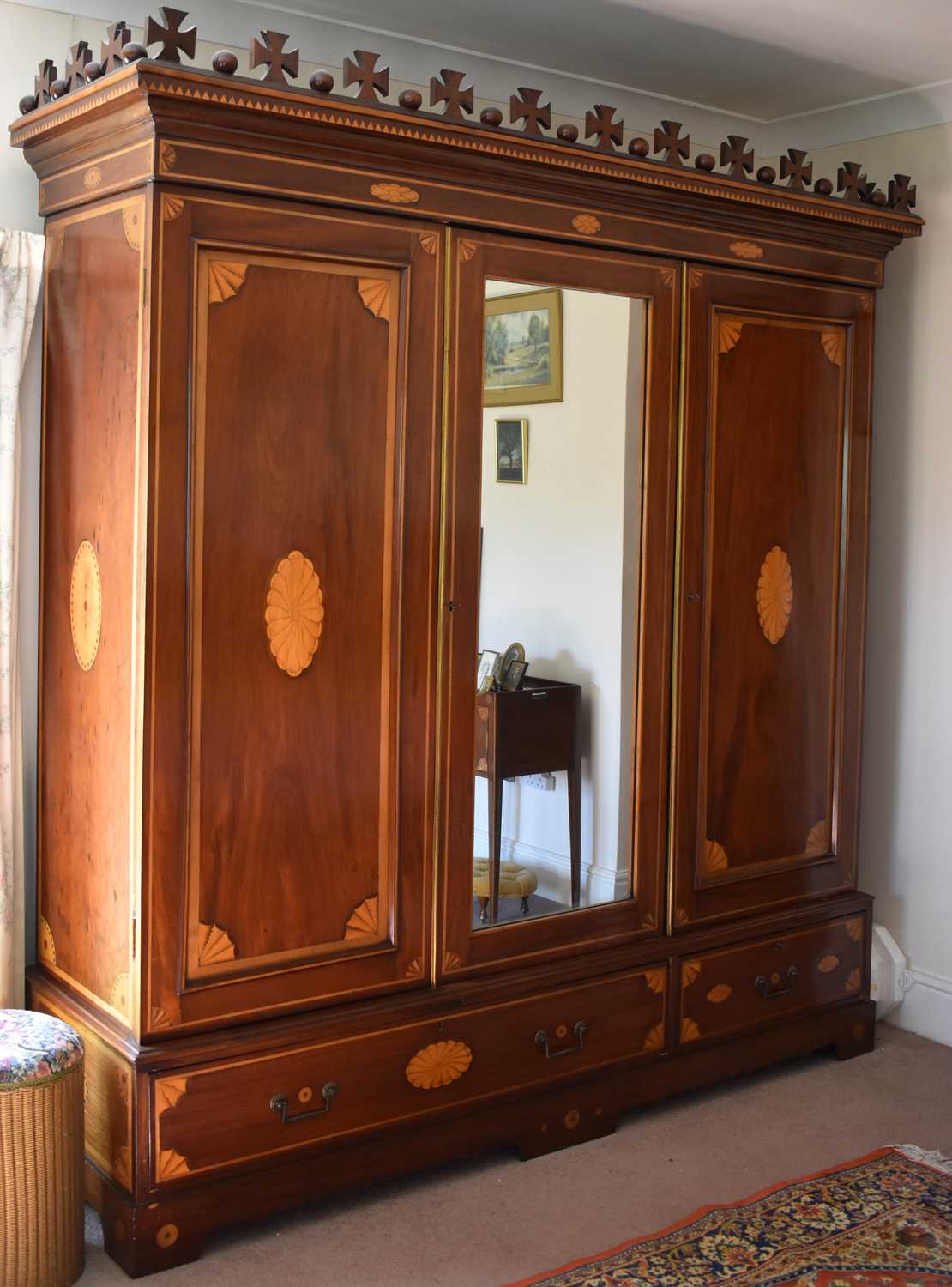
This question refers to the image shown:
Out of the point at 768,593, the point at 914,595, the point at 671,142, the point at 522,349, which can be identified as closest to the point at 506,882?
the point at 768,593

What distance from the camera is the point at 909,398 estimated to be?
3680mm

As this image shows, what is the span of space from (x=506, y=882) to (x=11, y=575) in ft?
3.88

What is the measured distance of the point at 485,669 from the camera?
9.32ft

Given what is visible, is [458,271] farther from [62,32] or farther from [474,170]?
[62,32]

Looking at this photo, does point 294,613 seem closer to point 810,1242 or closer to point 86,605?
point 86,605

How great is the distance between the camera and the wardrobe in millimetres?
2439

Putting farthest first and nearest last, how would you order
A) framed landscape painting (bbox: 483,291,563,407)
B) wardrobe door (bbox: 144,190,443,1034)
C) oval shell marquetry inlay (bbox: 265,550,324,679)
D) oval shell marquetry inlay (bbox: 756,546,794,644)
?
oval shell marquetry inlay (bbox: 756,546,794,644) → framed landscape painting (bbox: 483,291,563,407) → oval shell marquetry inlay (bbox: 265,550,324,679) → wardrobe door (bbox: 144,190,443,1034)

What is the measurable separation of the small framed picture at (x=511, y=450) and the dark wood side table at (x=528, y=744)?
43cm

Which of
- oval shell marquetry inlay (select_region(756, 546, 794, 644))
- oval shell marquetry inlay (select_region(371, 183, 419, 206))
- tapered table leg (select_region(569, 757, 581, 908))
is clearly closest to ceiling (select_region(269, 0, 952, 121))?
oval shell marquetry inlay (select_region(371, 183, 419, 206))

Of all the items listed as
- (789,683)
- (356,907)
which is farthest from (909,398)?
(356,907)

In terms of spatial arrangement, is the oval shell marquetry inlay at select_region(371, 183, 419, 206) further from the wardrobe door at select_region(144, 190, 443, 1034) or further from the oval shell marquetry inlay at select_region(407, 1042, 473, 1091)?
the oval shell marquetry inlay at select_region(407, 1042, 473, 1091)

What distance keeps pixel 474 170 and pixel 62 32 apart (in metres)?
0.90

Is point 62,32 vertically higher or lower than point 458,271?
higher

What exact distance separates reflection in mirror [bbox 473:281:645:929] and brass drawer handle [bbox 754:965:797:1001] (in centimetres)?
48
